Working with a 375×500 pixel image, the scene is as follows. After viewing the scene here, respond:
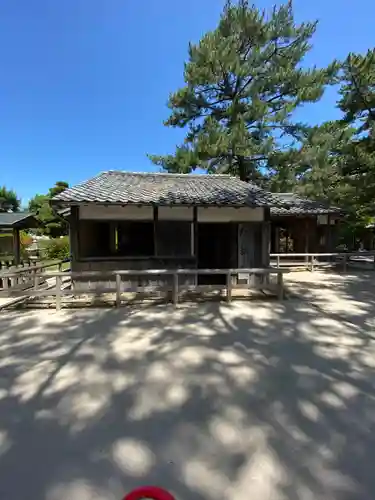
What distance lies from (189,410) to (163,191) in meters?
7.07

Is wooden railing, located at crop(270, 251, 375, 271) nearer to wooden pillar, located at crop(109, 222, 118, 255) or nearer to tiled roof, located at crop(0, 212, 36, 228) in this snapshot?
wooden pillar, located at crop(109, 222, 118, 255)

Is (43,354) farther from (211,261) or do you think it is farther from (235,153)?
(235,153)

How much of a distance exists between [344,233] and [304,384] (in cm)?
2314

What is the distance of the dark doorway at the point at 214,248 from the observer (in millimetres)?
9852

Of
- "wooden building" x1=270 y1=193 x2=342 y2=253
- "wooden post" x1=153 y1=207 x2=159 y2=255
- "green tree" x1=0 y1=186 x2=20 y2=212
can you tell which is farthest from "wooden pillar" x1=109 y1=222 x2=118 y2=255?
"green tree" x1=0 y1=186 x2=20 y2=212

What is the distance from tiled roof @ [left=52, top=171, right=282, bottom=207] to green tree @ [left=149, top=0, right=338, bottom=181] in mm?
4387

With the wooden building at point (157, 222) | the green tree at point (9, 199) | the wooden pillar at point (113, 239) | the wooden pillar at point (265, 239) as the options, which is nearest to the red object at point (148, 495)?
the wooden building at point (157, 222)

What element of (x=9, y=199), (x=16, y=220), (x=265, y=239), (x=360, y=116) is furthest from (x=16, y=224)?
(x=9, y=199)

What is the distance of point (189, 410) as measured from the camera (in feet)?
9.32

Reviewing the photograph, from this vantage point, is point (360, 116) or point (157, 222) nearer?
point (157, 222)

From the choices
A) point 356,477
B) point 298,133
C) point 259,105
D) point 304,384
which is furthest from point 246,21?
point 356,477

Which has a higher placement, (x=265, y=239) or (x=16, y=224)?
(x=16, y=224)

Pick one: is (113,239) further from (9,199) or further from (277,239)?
(9,199)

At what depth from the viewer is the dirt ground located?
202 cm
